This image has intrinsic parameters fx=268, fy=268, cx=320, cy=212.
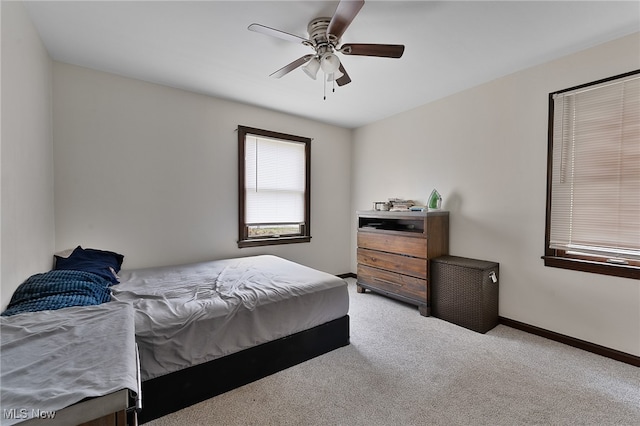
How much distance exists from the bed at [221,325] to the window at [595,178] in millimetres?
2095

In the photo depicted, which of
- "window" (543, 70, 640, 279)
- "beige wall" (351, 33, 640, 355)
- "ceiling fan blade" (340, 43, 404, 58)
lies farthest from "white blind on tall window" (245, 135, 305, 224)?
"window" (543, 70, 640, 279)

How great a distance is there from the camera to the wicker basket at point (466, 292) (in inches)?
104

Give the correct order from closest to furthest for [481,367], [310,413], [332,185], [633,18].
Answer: [310,413] → [633,18] → [481,367] → [332,185]

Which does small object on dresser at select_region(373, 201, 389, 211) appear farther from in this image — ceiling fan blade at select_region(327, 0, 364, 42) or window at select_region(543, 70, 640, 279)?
ceiling fan blade at select_region(327, 0, 364, 42)

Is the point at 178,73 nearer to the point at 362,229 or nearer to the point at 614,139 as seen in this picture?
the point at 362,229

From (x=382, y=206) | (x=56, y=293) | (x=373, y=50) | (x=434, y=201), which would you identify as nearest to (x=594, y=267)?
(x=434, y=201)

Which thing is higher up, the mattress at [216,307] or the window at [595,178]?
the window at [595,178]

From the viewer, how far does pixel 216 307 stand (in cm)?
180

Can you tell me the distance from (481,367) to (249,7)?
3105mm

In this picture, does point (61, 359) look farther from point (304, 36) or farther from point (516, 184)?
point (516, 184)

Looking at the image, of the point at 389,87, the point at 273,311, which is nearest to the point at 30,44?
the point at 273,311

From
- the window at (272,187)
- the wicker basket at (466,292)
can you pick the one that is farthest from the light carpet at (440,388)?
the window at (272,187)

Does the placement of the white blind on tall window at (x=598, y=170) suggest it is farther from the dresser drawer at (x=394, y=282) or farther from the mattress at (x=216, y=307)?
the mattress at (x=216, y=307)

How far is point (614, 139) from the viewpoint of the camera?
85.6 inches
